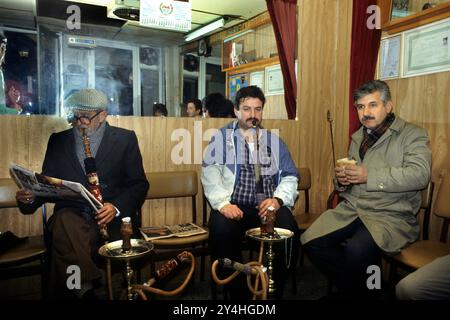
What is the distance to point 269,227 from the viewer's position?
1638 mm

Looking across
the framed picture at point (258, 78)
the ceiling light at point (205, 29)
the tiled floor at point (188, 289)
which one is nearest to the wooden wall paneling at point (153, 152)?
the tiled floor at point (188, 289)

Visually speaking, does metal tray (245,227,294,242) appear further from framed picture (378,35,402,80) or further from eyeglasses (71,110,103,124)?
framed picture (378,35,402,80)

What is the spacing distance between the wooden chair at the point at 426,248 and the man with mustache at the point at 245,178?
592mm

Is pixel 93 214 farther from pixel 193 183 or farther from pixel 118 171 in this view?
pixel 193 183

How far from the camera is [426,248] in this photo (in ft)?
6.50

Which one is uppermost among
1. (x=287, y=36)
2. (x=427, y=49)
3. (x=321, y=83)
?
(x=287, y=36)

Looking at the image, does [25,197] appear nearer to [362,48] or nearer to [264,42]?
[362,48]

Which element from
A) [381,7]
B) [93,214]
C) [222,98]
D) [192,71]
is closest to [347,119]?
[381,7]

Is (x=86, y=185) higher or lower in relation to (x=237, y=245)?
higher

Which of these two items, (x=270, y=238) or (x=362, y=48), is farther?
(x=362, y=48)

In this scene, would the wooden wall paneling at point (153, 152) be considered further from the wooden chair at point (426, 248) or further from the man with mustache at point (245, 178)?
the wooden chair at point (426, 248)

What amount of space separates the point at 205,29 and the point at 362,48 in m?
3.41

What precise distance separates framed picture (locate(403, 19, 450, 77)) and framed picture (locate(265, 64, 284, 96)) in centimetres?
159

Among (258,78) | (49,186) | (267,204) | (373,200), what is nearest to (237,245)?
(267,204)
